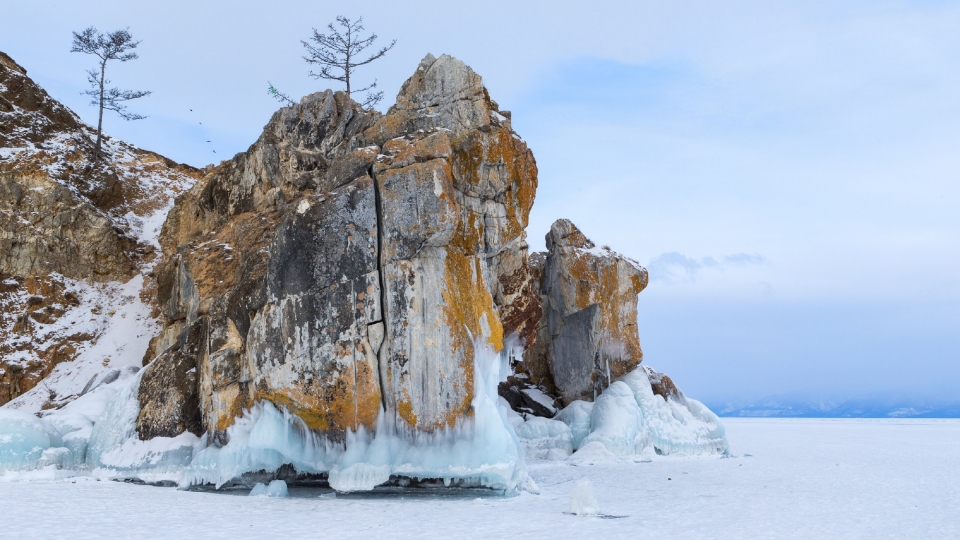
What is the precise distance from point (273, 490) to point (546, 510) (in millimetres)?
6313

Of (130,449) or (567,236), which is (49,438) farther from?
(567,236)

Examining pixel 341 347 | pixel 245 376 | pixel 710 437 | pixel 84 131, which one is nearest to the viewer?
pixel 341 347

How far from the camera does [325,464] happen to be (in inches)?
605

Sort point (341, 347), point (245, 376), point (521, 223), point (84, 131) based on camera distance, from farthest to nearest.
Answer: point (84, 131) < point (521, 223) < point (245, 376) < point (341, 347)

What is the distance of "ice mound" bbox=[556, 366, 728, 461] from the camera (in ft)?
79.0

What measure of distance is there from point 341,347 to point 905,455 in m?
24.5

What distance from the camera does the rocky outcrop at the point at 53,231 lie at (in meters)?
24.8

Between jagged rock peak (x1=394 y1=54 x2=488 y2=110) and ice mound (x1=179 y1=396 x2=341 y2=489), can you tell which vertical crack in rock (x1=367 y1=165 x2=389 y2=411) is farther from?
jagged rock peak (x1=394 y1=54 x2=488 y2=110)

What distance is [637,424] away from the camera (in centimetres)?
2495

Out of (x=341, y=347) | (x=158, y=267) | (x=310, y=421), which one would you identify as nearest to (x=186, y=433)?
(x=310, y=421)

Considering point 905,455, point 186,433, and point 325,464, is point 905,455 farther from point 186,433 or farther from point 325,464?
point 186,433

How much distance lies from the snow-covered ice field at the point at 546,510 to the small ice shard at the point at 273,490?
1.33ft

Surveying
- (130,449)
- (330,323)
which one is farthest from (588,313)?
(130,449)

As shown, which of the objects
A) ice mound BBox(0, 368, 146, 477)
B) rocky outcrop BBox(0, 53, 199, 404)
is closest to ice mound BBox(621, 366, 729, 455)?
ice mound BBox(0, 368, 146, 477)
